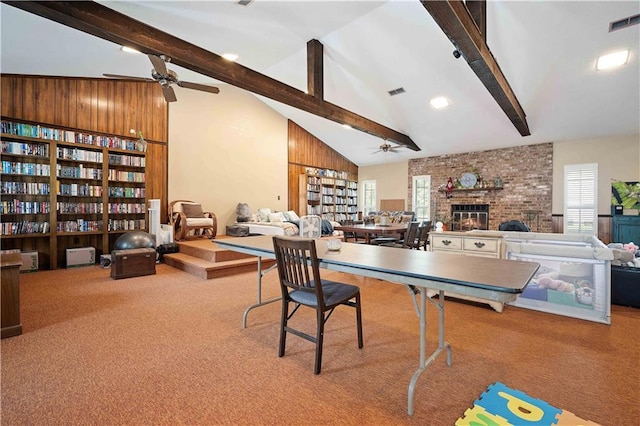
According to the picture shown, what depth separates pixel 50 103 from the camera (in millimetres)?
4988

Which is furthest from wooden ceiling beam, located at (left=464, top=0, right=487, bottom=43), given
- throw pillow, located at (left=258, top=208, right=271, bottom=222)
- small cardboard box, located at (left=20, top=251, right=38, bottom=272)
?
small cardboard box, located at (left=20, top=251, right=38, bottom=272)

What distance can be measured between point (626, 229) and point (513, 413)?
7039 mm

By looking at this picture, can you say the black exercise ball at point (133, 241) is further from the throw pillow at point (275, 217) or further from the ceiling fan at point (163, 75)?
the throw pillow at point (275, 217)

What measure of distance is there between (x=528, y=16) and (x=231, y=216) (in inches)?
275

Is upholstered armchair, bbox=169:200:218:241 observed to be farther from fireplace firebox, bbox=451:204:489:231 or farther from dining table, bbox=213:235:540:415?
fireplace firebox, bbox=451:204:489:231

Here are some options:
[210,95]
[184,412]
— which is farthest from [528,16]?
[210,95]

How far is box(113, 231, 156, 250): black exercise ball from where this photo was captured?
4.61 metres

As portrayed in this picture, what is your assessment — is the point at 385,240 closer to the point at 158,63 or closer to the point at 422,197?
the point at 158,63

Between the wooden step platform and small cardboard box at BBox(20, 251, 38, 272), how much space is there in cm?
186

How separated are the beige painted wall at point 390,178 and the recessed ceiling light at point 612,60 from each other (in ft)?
18.5

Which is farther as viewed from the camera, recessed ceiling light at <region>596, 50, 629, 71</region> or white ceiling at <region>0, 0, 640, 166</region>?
recessed ceiling light at <region>596, 50, 629, 71</region>

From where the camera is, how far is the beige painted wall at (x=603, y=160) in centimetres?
644

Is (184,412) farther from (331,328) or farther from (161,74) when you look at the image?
(161,74)

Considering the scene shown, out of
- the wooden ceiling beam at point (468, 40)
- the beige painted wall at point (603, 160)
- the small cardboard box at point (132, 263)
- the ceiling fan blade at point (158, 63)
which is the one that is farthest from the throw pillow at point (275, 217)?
the beige painted wall at point (603, 160)
